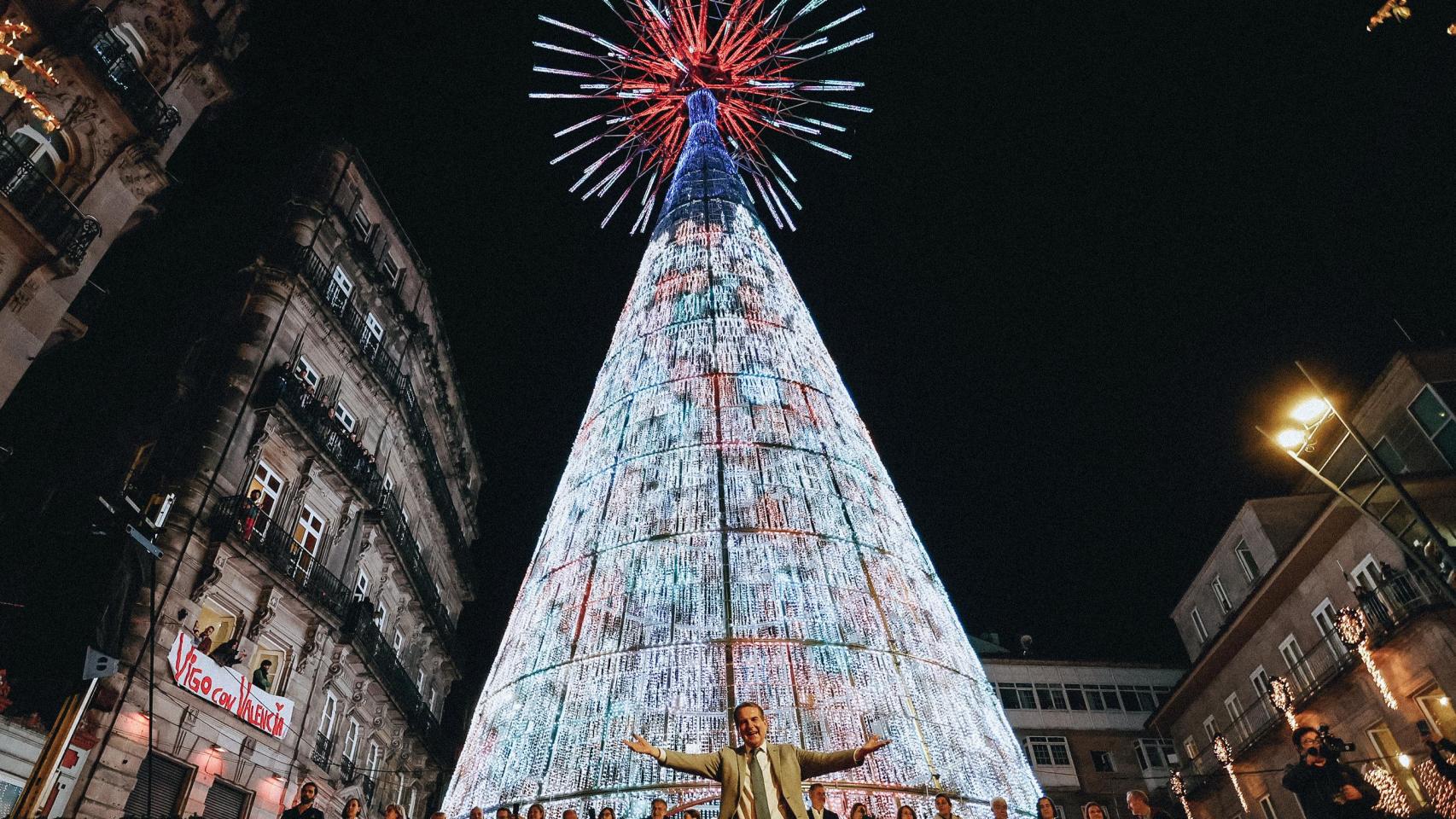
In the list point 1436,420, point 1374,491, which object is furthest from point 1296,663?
point 1374,491

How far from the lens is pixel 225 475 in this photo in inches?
695

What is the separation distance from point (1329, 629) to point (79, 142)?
94.5 ft

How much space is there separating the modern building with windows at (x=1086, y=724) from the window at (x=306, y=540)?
2316 centimetres

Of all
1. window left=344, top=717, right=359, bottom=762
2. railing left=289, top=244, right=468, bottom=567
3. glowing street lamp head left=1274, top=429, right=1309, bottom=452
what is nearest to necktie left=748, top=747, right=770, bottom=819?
glowing street lamp head left=1274, top=429, right=1309, bottom=452

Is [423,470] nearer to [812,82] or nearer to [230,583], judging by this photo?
[230,583]

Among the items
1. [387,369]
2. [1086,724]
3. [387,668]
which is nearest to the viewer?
[387,668]

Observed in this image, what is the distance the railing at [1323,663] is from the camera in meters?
16.4

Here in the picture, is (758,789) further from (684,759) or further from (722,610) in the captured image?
(722,610)

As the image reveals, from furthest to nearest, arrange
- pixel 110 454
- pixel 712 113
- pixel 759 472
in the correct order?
1. pixel 110 454
2. pixel 712 113
3. pixel 759 472

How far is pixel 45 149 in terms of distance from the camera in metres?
15.4

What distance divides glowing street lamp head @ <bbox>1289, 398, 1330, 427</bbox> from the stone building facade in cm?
1894

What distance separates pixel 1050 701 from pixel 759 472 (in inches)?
1225

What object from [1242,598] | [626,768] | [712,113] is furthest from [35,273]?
[1242,598]

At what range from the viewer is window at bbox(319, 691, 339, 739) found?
19.7m
